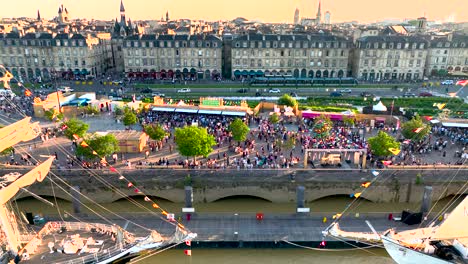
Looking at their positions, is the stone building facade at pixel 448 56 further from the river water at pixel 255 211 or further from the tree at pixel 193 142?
the tree at pixel 193 142

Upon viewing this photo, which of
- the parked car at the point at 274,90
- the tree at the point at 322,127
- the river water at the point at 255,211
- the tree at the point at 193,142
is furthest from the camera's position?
the parked car at the point at 274,90

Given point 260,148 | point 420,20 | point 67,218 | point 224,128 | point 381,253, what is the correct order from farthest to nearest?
1. point 420,20
2. point 224,128
3. point 260,148
4. point 67,218
5. point 381,253

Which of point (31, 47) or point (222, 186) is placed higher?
point (31, 47)

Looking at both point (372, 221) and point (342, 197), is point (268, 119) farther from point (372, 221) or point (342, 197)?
point (372, 221)

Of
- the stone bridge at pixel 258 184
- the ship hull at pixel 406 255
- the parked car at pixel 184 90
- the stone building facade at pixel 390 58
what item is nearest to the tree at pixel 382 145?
the stone bridge at pixel 258 184

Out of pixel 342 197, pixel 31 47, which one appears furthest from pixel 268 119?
pixel 31 47

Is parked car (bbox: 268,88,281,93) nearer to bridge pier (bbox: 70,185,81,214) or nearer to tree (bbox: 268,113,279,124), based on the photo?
tree (bbox: 268,113,279,124)
